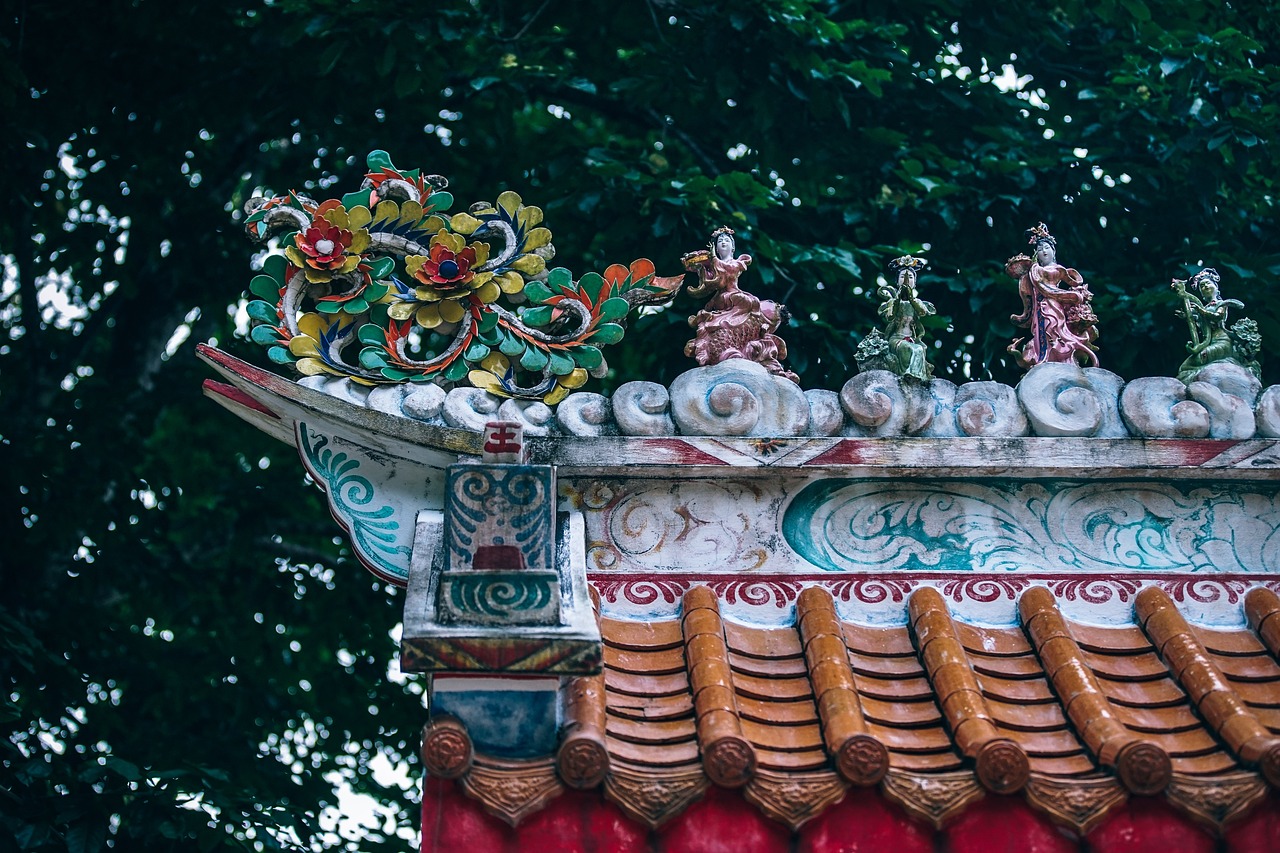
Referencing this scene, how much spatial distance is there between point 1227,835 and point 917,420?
1.49 metres

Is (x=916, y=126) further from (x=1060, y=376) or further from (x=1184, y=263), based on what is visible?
(x=1060, y=376)

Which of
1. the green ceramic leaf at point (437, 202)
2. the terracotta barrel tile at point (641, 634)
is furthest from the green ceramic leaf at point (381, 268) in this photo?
the terracotta barrel tile at point (641, 634)

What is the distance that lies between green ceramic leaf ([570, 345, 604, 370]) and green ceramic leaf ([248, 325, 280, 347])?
90 centimetres

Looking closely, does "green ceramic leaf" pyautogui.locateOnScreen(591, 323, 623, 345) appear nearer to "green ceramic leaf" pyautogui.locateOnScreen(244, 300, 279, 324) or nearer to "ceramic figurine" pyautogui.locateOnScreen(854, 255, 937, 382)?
"ceramic figurine" pyautogui.locateOnScreen(854, 255, 937, 382)

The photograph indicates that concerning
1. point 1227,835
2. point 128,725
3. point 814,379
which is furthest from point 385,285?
point 128,725

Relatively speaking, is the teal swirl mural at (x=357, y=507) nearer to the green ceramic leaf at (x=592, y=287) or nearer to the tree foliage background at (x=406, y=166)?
the green ceramic leaf at (x=592, y=287)

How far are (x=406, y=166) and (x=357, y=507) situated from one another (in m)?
4.81

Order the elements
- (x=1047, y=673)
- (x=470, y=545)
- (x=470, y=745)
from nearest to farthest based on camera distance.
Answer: (x=470, y=745) → (x=470, y=545) → (x=1047, y=673)

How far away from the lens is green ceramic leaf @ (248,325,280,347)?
490 cm

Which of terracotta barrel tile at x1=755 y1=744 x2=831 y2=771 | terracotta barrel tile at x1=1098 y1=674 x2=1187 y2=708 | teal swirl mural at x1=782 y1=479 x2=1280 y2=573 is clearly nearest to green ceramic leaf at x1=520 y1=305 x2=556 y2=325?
teal swirl mural at x1=782 y1=479 x2=1280 y2=573

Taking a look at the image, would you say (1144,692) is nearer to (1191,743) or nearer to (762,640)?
(1191,743)

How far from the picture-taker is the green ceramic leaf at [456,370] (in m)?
4.93

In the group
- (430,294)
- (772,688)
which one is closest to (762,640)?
(772,688)

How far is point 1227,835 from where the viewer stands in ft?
12.9
